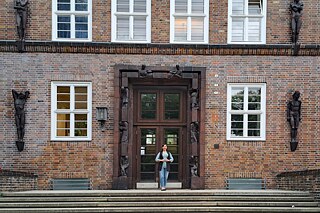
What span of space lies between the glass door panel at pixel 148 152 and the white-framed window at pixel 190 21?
3.79 meters

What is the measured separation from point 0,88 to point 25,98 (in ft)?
3.41

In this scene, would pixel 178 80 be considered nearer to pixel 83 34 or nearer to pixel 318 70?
pixel 83 34

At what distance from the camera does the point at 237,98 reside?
15805 millimetres

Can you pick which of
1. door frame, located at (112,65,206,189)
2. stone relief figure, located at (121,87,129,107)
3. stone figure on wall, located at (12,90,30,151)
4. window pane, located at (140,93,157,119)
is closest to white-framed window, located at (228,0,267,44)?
door frame, located at (112,65,206,189)

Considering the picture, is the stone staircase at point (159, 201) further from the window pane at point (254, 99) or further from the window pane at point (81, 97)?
the window pane at point (81, 97)

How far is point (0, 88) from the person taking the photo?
1534 centimetres

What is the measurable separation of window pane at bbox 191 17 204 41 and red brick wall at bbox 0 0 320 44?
0.38m

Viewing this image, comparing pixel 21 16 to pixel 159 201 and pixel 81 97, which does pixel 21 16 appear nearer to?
pixel 81 97

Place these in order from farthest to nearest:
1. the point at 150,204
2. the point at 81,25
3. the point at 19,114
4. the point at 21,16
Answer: the point at 81,25 < the point at 21,16 < the point at 19,114 < the point at 150,204

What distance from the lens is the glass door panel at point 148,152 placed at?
15984 millimetres

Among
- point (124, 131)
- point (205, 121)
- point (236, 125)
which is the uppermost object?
point (205, 121)

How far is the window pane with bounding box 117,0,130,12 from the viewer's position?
15.8 meters

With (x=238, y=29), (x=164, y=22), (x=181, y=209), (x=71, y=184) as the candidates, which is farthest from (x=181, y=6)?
(x=71, y=184)

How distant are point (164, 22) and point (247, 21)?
10.7 feet
